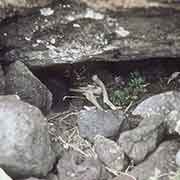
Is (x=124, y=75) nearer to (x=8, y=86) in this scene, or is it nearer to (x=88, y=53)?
(x=88, y=53)

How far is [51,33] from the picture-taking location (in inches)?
100

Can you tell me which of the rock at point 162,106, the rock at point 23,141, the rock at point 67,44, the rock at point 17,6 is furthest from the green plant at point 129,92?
the rock at point 17,6

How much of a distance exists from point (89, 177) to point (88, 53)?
0.68 meters

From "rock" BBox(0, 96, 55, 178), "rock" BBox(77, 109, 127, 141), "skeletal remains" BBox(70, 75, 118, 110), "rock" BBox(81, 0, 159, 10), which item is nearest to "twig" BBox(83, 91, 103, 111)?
"skeletal remains" BBox(70, 75, 118, 110)

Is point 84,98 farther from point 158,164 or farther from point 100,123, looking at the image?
point 158,164

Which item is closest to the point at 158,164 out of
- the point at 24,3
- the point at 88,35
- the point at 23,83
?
the point at 88,35

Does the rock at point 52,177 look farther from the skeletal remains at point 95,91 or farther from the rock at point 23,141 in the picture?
the skeletal remains at point 95,91

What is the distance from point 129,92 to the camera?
2787 millimetres

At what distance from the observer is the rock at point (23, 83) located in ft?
8.63

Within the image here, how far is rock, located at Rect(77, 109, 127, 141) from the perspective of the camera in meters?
2.46

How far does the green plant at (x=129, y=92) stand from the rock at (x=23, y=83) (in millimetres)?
433

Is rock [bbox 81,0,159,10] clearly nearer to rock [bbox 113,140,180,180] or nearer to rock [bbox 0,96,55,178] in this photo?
rock [bbox 0,96,55,178]

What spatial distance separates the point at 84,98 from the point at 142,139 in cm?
58

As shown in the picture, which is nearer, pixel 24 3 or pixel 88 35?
pixel 24 3
